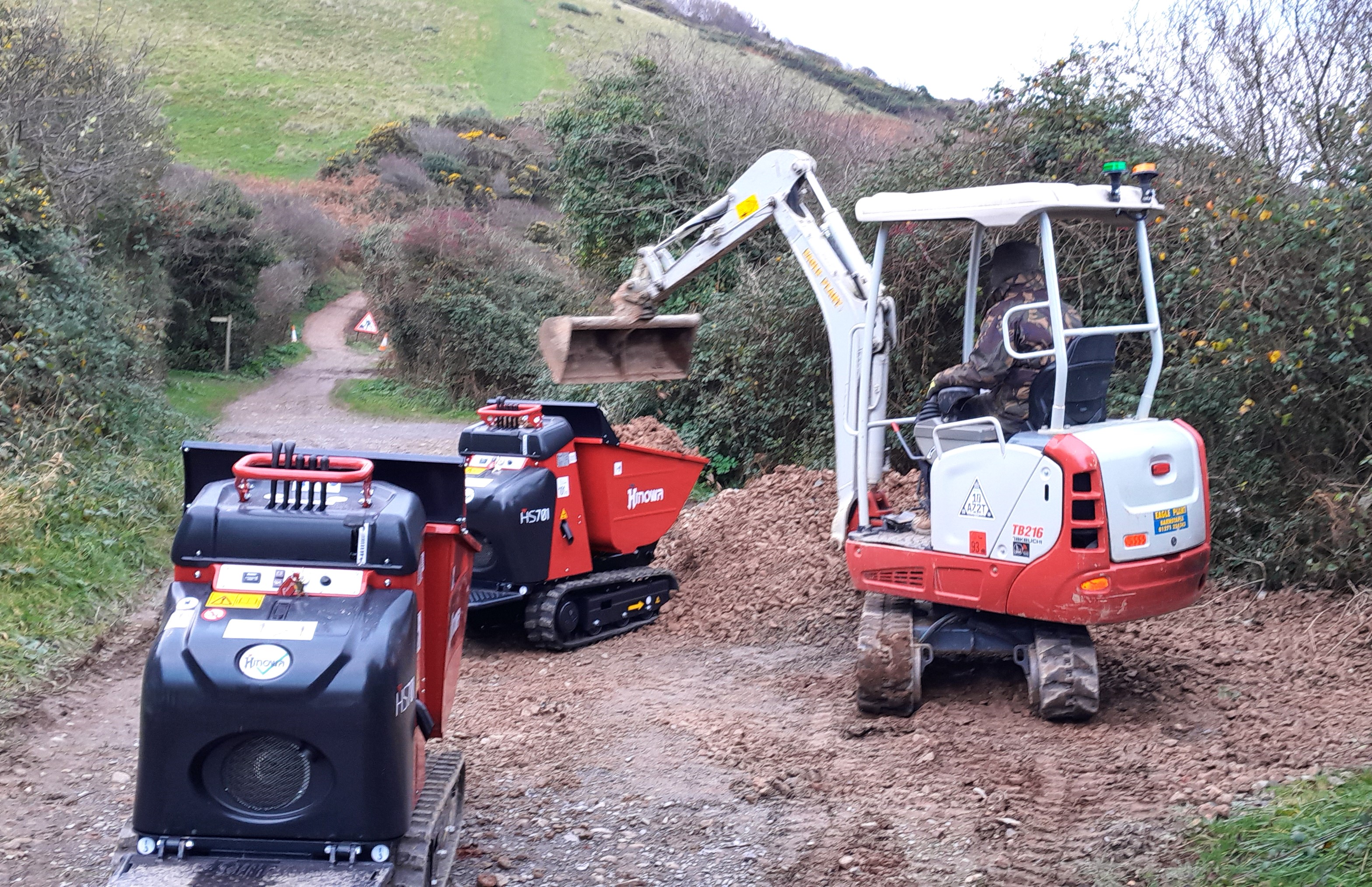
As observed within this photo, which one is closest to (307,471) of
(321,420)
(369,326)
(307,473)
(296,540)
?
(307,473)

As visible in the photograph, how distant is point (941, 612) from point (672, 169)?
12.4 metres

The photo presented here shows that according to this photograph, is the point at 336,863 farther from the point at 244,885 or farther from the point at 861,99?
the point at 861,99

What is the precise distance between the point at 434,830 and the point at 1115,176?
411 centimetres

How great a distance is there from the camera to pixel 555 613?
7.45 metres

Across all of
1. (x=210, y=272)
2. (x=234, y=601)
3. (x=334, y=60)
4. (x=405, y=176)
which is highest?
(x=334, y=60)

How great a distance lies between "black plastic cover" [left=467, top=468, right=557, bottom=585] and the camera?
7.24 metres

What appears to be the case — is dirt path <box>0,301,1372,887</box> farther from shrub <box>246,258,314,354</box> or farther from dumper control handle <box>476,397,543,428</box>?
shrub <box>246,258,314,354</box>

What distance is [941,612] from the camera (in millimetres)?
5980

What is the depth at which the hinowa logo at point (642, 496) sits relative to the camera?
8.25m

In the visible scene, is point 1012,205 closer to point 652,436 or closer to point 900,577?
point 900,577

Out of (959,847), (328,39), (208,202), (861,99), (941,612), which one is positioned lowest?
(959,847)

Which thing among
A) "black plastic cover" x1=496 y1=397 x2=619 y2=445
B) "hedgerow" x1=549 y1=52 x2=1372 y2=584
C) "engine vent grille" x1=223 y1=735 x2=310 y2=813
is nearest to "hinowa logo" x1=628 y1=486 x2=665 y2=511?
"black plastic cover" x1=496 y1=397 x2=619 y2=445

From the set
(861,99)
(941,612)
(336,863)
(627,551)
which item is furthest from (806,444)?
(861,99)

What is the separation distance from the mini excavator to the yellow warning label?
313 centimetres
